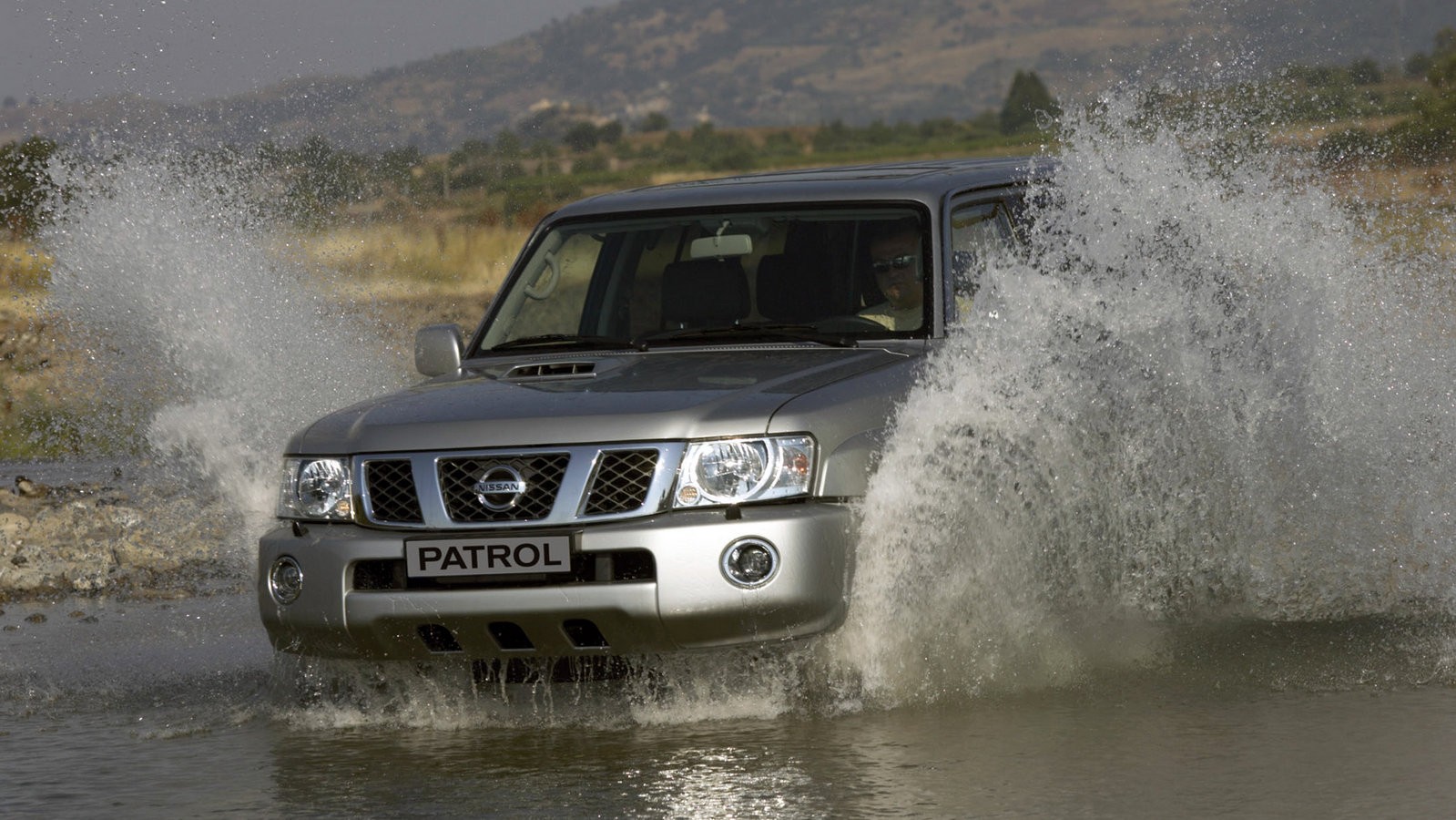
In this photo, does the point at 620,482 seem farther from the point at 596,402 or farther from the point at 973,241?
the point at 973,241

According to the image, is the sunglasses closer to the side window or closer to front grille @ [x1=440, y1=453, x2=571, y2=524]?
the side window

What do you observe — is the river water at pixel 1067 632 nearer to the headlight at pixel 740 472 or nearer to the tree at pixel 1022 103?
the headlight at pixel 740 472

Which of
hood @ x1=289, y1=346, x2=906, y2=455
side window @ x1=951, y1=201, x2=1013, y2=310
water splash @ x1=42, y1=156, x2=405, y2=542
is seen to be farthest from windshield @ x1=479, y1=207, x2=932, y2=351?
water splash @ x1=42, y1=156, x2=405, y2=542

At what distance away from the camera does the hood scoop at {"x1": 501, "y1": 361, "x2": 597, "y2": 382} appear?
7.03 meters

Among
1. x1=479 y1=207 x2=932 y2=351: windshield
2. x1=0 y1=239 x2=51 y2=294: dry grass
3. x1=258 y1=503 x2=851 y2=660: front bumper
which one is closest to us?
x1=258 y1=503 x2=851 y2=660: front bumper

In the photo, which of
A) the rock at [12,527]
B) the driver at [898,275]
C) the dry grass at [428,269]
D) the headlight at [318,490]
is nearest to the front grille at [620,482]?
the headlight at [318,490]

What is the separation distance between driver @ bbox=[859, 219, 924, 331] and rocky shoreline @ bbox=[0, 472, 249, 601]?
4.33 meters

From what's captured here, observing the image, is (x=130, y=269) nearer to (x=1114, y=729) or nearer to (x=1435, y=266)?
(x=1435, y=266)

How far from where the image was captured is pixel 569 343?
7.76 meters

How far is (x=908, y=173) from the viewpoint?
8117 millimetres

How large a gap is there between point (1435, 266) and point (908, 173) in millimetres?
5441

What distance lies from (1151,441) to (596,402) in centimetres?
206

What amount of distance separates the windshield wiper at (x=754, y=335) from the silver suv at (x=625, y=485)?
11 mm

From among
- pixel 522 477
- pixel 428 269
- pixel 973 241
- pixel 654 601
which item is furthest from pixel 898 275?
pixel 428 269
